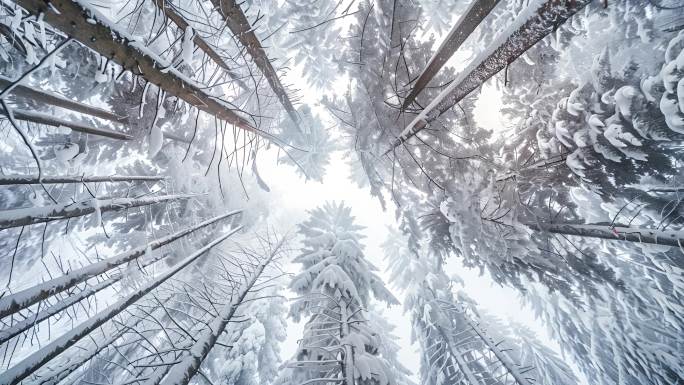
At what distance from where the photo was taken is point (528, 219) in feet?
19.4

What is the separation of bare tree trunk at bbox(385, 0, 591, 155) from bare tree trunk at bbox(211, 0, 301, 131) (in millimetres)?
1978

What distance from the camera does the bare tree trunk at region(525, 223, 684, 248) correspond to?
152 inches

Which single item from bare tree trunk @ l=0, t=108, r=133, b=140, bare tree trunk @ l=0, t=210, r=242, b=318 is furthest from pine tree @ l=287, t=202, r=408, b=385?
bare tree trunk @ l=0, t=108, r=133, b=140

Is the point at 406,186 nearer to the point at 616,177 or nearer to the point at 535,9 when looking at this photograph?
the point at 616,177

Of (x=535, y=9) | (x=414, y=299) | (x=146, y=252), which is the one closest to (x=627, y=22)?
(x=535, y=9)

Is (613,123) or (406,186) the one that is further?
(406,186)

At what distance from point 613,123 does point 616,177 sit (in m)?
1.03

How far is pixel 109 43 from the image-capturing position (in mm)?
1843

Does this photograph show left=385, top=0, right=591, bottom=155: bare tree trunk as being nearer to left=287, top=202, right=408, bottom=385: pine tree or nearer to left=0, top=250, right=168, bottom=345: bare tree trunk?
left=287, top=202, right=408, bottom=385: pine tree

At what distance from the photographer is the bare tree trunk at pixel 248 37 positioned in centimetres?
360

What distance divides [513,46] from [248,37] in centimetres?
417

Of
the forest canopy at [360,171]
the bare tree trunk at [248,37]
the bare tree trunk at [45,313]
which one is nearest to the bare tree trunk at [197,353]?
Result: the forest canopy at [360,171]

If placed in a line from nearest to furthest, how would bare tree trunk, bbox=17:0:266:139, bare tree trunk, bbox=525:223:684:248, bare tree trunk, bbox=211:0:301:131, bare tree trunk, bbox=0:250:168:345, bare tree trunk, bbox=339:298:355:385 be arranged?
bare tree trunk, bbox=17:0:266:139 → bare tree trunk, bbox=211:0:301:131 → bare tree trunk, bbox=0:250:168:345 → bare tree trunk, bbox=525:223:684:248 → bare tree trunk, bbox=339:298:355:385

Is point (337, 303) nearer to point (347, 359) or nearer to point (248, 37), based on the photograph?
point (347, 359)
